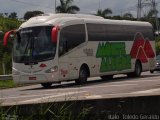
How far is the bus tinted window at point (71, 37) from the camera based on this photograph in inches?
1006

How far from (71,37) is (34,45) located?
1.66m

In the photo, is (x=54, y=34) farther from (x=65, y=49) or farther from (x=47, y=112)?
(x=47, y=112)

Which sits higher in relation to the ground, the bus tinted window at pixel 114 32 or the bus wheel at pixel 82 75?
the bus tinted window at pixel 114 32

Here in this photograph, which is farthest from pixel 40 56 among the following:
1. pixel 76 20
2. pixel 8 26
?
pixel 8 26

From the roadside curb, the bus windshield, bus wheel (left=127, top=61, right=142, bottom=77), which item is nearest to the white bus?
the bus windshield

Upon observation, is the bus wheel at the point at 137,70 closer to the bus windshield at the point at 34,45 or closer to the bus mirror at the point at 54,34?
the bus windshield at the point at 34,45

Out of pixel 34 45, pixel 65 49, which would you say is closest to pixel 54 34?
pixel 65 49

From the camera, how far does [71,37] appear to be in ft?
85.2

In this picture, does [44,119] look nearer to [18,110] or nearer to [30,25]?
[18,110]

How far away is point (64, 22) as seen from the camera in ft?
85.5

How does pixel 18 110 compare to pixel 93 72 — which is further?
pixel 93 72

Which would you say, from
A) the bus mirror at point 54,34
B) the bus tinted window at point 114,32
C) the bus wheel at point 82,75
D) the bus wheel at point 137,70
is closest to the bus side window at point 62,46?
the bus mirror at point 54,34

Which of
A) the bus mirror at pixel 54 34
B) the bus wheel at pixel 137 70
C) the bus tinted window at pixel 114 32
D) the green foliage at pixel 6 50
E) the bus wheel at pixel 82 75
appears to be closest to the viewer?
the bus mirror at pixel 54 34

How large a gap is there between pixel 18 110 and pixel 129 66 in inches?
913
